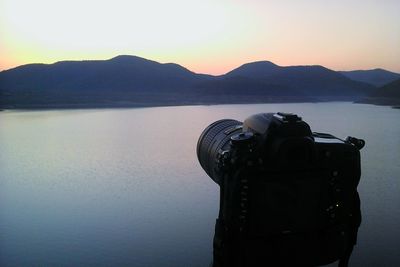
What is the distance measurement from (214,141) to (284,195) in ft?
2.43

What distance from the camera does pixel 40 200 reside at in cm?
682

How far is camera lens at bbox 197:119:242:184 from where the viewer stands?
7.60 feet

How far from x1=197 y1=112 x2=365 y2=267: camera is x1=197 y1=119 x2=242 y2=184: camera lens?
1.08 feet

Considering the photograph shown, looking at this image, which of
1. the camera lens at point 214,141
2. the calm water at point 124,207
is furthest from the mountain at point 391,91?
the camera lens at point 214,141

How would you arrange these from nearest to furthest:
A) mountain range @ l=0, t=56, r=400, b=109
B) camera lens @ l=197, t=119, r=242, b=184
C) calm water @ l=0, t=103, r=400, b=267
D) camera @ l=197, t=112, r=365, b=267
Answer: camera @ l=197, t=112, r=365, b=267 < camera lens @ l=197, t=119, r=242, b=184 < calm water @ l=0, t=103, r=400, b=267 < mountain range @ l=0, t=56, r=400, b=109

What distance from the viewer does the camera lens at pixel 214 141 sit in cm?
232

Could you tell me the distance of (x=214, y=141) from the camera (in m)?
2.46

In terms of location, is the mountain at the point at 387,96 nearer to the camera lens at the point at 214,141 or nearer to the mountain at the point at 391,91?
the mountain at the point at 391,91

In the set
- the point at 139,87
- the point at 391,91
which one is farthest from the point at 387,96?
the point at 139,87

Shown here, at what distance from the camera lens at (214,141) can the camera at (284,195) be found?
330mm

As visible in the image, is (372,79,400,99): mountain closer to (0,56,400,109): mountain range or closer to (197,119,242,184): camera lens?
(0,56,400,109): mountain range

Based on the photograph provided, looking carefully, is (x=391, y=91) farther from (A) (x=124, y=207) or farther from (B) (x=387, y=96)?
(A) (x=124, y=207)

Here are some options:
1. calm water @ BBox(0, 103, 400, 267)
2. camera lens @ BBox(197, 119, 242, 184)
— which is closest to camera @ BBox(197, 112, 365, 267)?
camera lens @ BBox(197, 119, 242, 184)

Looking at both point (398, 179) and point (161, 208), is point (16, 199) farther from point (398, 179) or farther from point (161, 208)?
point (398, 179)
